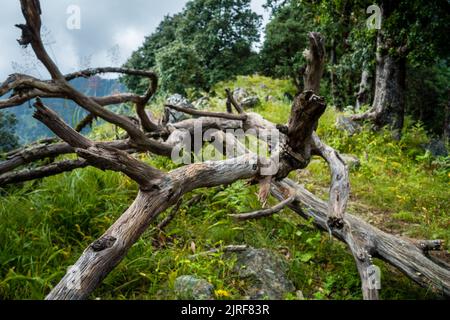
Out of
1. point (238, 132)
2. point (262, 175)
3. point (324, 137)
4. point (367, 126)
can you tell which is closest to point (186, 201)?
point (262, 175)

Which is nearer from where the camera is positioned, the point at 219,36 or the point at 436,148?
the point at 436,148

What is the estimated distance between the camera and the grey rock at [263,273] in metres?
3.17

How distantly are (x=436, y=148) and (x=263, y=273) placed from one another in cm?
737

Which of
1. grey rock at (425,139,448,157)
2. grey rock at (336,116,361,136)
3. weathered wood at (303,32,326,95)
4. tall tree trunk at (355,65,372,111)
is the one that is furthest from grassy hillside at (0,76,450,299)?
tall tree trunk at (355,65,372,111)

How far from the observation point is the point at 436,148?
8812 mm

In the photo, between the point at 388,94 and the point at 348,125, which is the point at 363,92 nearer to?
the point at 388,94

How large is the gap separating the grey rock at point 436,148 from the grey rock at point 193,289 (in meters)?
7.35

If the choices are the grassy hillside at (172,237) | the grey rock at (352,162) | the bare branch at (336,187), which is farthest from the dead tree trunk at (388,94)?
the bare branch at (336,187)

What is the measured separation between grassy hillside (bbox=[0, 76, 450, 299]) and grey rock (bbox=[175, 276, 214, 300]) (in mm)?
83

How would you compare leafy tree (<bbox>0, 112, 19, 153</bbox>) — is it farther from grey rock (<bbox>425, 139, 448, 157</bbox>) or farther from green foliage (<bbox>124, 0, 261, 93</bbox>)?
green foliage (<bbox>124, 0, 261, 93</bbox>)

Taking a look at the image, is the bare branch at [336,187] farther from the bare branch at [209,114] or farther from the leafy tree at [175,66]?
the leafy tree at [175,66]

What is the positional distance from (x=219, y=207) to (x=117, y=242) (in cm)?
234

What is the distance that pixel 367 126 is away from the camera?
9133 mm

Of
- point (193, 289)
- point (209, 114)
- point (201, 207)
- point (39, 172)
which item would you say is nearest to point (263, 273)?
point (193, 289)
